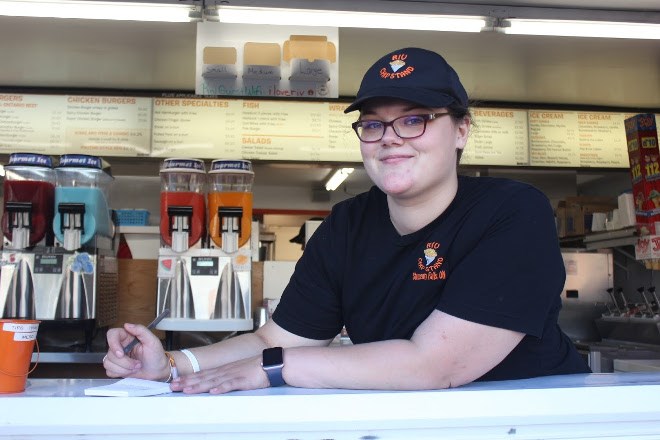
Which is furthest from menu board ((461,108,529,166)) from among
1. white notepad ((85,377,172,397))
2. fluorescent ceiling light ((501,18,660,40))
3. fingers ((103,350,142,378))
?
Result: white notepad ((85,377,172,397))

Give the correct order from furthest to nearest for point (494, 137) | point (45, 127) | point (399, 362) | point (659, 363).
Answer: point (494, 137), point (45, 127), point (659, 363), point (399, 362)

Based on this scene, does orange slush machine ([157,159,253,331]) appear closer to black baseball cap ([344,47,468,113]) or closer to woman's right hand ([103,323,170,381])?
woman's right hand ([103,323,170,381])

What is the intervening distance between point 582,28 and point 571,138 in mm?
2208

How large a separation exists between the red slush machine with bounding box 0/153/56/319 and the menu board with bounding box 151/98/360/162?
1.66 m

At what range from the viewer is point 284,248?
9.56 m

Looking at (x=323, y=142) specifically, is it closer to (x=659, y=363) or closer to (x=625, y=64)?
(x=625, y=64)

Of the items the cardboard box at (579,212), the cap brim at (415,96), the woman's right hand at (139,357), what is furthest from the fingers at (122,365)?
the cardboard box at (579,212)

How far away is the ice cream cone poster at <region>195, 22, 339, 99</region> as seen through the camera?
3.24m

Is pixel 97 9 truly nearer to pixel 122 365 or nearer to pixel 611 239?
pixel 122 365

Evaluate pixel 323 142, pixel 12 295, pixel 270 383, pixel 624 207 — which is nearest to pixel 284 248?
pixel 323 142

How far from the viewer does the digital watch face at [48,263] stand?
3.17 meters

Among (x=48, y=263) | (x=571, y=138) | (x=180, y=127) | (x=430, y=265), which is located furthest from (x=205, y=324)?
(x=571, y=138)

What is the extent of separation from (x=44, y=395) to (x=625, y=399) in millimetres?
884

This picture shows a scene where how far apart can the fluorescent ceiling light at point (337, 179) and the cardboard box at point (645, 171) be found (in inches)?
114
